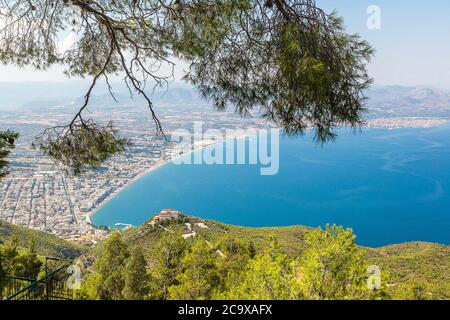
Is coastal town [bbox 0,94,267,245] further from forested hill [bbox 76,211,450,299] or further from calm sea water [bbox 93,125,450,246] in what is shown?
forested hill [bbox 76,211,450,299]

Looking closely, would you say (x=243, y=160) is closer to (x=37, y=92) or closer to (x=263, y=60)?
(x=263, y=60)

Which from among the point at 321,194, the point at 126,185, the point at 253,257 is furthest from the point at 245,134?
the point at 253,257

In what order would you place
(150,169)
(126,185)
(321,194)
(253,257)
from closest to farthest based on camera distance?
1. (253,257)
2. (321,194)
3. (126,185)
4. (150,169)

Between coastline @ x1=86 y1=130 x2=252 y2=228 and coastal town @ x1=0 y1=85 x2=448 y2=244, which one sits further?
coastline @ x1=86 y1=130 x2=252 y2=228

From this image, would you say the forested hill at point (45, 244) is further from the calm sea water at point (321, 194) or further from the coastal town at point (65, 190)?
the calm sea water at point (321, 194)

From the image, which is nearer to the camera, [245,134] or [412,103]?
[245,134]

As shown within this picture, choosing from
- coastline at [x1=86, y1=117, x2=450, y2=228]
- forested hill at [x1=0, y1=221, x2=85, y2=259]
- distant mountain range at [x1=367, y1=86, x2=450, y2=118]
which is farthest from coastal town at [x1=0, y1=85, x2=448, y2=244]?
distant mountain range at [x1=367, y1=86, x2=450, y2=118]

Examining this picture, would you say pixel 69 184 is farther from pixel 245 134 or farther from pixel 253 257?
pixel 253 257

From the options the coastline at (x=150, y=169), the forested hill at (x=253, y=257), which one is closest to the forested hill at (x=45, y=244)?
the forested hill at (x=253, y=257)
